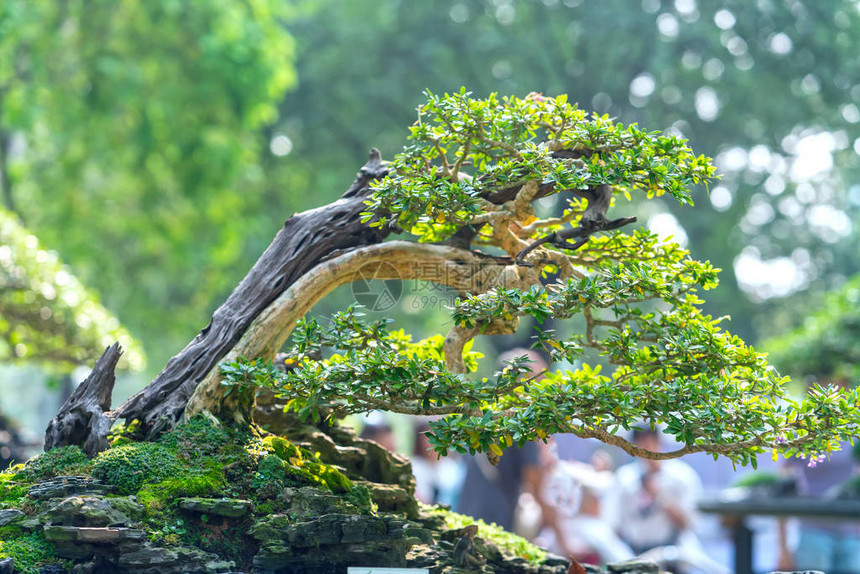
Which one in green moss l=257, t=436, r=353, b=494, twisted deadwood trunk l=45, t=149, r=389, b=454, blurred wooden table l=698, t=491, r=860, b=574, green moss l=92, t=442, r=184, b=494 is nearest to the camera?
green moss l=92, t=442, r=184, b=494

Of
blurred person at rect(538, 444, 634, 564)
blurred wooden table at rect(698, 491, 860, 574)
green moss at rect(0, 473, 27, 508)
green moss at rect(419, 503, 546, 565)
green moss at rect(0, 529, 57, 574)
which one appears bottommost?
green moss at rect(0, 529, 57, 574)

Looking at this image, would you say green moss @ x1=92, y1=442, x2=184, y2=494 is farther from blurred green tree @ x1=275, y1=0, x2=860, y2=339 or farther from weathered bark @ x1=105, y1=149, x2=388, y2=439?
blurred green tree @ x1=275, y1=0, x2=860, y2=339

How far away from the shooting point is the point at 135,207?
1393cm

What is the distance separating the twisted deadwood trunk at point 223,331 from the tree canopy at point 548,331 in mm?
190

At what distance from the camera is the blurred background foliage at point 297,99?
474 inches

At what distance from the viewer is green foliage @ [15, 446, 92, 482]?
3.23 m

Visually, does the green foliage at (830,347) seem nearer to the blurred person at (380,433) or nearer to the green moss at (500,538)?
the blurred person at (380,433)

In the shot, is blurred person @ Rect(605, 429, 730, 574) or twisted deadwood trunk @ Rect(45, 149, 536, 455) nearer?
twisted deadwood trunk @ Rect(45, 149, 536, 455)

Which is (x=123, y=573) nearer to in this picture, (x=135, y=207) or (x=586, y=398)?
(x=586, y=398)

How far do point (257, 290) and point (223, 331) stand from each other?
25 cm

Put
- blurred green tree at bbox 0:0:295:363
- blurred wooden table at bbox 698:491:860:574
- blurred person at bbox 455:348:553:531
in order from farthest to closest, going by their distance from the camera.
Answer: blurred green tree at bbox 0:0:295:363 < blurred wooden table at bbox 698:491:860:574 < blurred person at bbox 455:348:553:531

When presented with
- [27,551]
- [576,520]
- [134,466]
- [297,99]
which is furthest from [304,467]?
[297,99]

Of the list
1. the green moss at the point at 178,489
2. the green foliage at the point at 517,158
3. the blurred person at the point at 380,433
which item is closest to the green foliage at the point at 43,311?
the blurred person at the point at 380,433

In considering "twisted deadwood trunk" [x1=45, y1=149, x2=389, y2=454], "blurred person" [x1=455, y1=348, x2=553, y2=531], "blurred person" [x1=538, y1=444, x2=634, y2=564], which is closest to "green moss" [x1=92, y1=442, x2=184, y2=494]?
"twisted deadwood trunk" [x1=45, y1=149, x2=389, y2=454]
